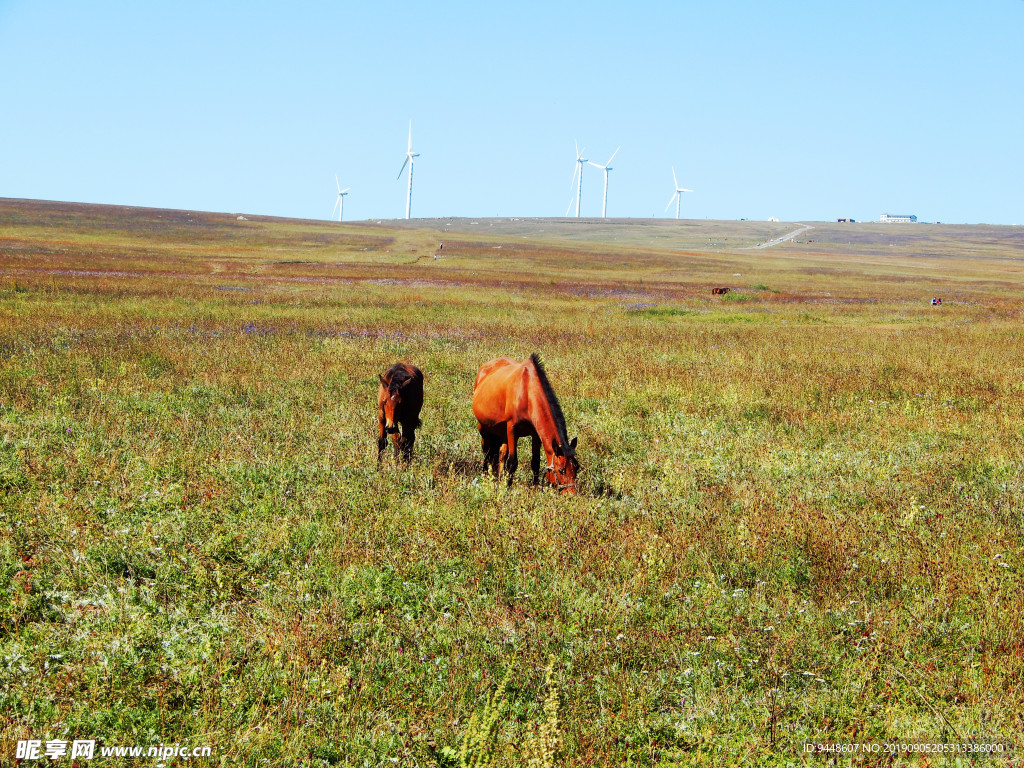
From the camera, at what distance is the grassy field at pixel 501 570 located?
4.19 m

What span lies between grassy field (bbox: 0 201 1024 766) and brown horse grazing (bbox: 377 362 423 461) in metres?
0.38

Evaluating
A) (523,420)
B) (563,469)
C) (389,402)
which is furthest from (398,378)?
(563,469)

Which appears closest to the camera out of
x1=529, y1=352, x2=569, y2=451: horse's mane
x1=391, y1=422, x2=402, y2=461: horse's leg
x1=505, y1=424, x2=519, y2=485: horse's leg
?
x1=529, y1=352, x2=569, y2=451: horse's mane

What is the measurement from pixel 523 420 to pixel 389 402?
2.11 m

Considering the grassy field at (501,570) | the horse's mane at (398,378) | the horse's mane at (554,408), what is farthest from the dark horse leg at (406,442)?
the horse's mane at (554,408)

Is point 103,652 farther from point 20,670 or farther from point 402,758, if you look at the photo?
point 402,758

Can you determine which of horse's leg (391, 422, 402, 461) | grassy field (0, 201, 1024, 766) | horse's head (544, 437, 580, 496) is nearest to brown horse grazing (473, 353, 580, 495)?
horse's head (544, 437, 580, 496)

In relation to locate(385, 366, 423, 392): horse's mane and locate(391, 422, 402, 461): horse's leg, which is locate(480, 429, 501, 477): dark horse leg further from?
locate(385, 366, 423, 392): horse's mane

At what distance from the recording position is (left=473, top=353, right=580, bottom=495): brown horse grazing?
809cm

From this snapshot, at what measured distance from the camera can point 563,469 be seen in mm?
8062

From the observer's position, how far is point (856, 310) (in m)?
38.8

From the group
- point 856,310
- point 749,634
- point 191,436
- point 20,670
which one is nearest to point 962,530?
point 749,634

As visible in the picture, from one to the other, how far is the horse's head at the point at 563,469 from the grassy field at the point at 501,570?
25 centimetres

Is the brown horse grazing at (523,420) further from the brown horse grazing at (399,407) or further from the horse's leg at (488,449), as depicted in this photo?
the brown horse grazing at (399,407)
